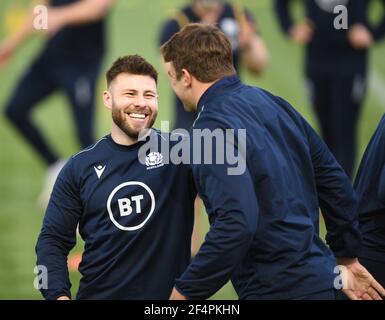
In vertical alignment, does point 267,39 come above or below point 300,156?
above

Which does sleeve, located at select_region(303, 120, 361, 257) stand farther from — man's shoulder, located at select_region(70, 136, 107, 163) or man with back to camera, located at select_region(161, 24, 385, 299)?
man's shoulder, located at select_region(70, 136, 107, 163)

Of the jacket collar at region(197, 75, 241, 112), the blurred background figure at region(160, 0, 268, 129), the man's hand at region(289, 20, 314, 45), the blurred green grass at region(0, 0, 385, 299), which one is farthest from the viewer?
the man's hand at region(289, 20, 314, 45)

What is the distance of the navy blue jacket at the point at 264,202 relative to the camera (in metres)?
3.17

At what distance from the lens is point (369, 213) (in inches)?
154

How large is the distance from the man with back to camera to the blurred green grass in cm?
472

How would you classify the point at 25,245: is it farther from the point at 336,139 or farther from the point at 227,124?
the point at 227,124

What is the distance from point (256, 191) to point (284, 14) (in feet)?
17.6

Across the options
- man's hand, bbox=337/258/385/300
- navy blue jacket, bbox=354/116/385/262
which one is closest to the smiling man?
man's hand, bbox=337/258/385/300

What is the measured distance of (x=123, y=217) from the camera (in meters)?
3.50

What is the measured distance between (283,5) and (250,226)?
218 inches

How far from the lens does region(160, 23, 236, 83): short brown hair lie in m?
3.43

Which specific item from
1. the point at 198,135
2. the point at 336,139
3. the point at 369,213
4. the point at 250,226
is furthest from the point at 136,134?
the point at 336,139

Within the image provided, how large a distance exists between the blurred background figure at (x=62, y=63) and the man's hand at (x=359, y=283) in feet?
15.6

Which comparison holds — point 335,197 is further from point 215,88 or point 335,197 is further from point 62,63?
point 62,63
